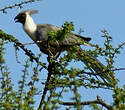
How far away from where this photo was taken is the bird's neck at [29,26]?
302 inches

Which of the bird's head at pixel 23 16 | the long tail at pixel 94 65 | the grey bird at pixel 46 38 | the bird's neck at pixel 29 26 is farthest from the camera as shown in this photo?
the bird's head at pixel 23 16

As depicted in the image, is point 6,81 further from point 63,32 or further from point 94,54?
point 94,54

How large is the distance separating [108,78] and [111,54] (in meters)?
0.31

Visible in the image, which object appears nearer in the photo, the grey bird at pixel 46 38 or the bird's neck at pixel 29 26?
the grey bird at pixel 46 38

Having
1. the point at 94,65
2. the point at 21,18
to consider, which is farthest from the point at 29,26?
the point at 94,65

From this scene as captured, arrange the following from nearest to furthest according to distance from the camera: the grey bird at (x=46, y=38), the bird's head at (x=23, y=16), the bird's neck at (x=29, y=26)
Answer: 1. the grey bird at (x=46, y=38)
2. the bird's neck at (x=29, y=26)
3. the bird's head at (x=23, y=16)

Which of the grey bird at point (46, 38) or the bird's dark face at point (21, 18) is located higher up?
the bird's dark face at point (21, 18)

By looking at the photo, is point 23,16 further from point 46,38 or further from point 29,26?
point 46,38

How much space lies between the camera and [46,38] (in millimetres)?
6961

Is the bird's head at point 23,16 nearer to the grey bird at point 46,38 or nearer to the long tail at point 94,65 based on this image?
the grey bird at point 46,38

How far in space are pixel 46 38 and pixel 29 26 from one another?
1058mm

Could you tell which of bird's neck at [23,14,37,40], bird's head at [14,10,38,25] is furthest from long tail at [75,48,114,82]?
bird's head at [14,10,38,25]

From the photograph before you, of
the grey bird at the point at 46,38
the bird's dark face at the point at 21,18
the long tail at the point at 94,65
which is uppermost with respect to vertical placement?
the bird's dark face at the point at 21,18

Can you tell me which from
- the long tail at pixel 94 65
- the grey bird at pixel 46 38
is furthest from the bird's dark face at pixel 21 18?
the long tail at pixel 94 65
